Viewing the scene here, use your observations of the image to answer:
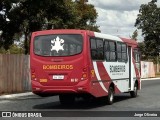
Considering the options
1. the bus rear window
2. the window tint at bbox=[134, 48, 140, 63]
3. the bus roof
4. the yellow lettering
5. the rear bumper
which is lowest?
the rear bumper

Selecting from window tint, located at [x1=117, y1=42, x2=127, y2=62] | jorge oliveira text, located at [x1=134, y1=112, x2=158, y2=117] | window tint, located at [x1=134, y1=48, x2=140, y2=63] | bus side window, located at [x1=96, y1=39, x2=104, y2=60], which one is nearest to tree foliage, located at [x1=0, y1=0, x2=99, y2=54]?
window tint, located at [x1=134, y1=48, x2=140, y2=63]

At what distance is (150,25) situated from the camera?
9312cm

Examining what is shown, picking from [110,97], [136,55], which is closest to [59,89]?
[110,97]

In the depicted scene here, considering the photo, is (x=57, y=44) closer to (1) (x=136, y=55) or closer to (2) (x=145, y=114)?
(2) (x=145, y=114)

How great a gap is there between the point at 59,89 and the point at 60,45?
1623 millimetres

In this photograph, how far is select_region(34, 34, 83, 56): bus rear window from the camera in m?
18.0

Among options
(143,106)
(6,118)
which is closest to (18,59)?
(143,106)

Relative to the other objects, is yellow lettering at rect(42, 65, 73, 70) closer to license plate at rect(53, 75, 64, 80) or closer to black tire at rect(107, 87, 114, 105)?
license plate at rect(53, 75, 64, 80)

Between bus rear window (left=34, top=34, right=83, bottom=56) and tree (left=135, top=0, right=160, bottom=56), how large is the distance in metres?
73.7

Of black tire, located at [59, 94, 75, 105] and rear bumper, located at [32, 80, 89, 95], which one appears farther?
black tire, located at [59, 94, 75, 105]

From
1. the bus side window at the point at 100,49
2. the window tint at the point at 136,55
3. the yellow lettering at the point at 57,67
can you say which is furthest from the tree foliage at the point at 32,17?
the yellow lettering at the point at 57,67

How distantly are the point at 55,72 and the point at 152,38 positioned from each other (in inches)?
3022

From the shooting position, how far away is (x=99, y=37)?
757 inches

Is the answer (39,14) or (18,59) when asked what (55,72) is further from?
(39,14)
